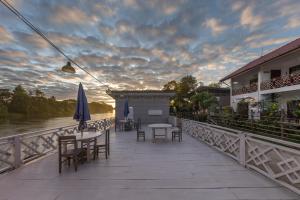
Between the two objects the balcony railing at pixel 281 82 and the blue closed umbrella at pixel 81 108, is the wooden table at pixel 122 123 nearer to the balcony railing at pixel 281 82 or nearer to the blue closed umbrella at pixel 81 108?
the blue closed umbrella at pixel 81 108

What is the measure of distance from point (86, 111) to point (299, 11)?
11239 mm

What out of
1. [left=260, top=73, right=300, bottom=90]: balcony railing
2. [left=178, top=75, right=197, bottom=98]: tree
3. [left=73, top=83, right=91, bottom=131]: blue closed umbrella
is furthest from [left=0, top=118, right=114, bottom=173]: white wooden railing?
[left=178, top=75, right=197, bottom=98]: tree

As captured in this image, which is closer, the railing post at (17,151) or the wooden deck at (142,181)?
the wooden deck at (142,181)

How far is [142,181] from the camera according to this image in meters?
3.42

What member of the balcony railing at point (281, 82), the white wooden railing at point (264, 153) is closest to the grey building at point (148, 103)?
the balcony railing at point (281, 82)

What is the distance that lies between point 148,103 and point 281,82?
1056 cm

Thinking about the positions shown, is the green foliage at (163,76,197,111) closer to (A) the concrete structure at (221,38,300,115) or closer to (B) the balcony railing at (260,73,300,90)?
(A) the concrete structure at (221,38,300,115)

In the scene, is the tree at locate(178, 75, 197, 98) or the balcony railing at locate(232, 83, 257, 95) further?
the tree at locate(178, 75, 197, 98)

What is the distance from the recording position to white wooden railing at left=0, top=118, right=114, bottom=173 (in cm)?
405

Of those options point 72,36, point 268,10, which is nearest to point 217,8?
point 268,10

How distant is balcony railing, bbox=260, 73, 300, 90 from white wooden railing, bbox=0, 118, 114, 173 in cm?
1453

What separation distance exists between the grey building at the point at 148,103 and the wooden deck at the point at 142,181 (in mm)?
10733

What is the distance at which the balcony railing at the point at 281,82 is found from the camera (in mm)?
11449

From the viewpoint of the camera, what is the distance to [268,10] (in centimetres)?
811
